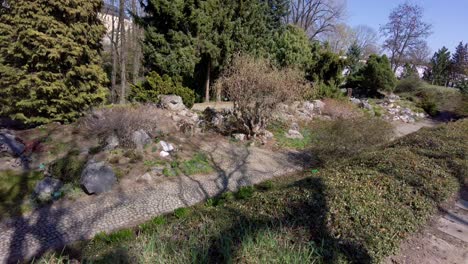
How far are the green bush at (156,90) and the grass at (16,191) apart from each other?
5441 millimetres

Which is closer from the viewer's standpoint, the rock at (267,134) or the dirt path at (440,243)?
the dirt path at (440,243)

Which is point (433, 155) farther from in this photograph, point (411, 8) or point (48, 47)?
point (411, 8)

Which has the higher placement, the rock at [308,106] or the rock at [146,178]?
the rock at [308,106]

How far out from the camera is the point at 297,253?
2.17 m

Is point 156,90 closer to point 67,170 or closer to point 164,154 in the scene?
point 164,154

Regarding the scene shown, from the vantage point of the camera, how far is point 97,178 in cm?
527

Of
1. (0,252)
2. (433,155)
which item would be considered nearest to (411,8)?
(433,155)

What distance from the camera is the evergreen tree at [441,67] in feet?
96.0

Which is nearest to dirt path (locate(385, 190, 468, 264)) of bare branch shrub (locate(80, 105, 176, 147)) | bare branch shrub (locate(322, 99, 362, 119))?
bare branch shrub (locate(80, 105, 176, 147))

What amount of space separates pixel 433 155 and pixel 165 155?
5.72m

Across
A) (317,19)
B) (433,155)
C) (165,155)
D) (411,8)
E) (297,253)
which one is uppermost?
(411,8)

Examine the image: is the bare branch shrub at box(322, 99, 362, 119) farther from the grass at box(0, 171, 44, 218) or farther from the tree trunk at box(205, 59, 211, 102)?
the grass at box(0, 171, 44, 218)

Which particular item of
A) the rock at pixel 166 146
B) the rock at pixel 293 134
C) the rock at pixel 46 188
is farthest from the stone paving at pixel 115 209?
the rock at pixel 293 134

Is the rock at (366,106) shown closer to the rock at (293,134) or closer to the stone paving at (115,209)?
the rock at (293,134)
